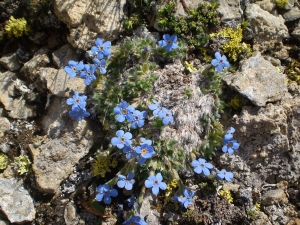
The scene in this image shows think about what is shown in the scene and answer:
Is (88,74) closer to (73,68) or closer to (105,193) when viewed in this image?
(73,68)

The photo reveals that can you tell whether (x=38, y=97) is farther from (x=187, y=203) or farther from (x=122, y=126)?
(x=187, y=203)

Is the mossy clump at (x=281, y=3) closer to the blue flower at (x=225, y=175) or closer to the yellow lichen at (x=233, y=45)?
the yellow lichen at (x=233, y=45)

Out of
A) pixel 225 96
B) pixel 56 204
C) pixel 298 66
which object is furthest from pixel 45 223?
pixel 298 66

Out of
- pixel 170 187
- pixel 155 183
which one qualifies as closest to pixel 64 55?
pixel 155 183

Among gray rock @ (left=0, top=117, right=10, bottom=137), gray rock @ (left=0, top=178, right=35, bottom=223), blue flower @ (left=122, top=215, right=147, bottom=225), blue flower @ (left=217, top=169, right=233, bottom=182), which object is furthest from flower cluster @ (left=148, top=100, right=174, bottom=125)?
gray rock @ (left=0, top=117, right=10, bottom=137)

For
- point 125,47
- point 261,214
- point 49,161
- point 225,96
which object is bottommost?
point 261,214

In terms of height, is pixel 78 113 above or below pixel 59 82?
below

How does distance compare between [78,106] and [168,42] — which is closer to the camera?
[78,106]

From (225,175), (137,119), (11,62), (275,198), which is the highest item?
(11,62)
